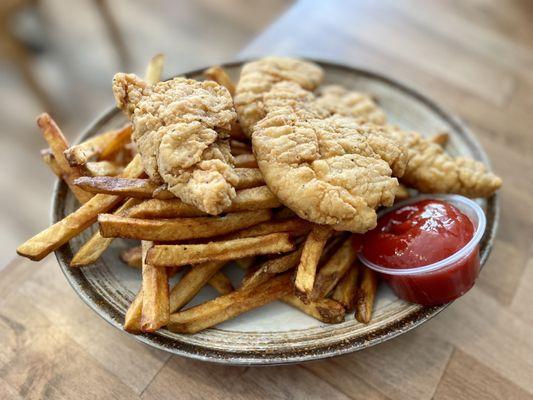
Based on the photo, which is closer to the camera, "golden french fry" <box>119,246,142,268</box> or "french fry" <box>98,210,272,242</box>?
"french fry" <box>98,210,272,242</box>

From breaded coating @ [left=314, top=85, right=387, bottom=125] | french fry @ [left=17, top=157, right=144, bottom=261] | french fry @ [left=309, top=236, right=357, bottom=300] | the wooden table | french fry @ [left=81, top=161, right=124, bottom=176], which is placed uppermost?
french fry @ [left=81, top=161, right=124, bottom=176]

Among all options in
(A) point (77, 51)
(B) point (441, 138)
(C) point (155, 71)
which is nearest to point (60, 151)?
(C) point (155, 71)

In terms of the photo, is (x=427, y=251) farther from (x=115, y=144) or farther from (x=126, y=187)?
(x=115, y=144)

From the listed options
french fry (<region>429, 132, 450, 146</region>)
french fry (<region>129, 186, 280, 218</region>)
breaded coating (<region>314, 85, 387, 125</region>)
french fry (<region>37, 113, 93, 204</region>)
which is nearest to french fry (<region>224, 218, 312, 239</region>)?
french fry (<region>129, 186, 280, 218</region>)

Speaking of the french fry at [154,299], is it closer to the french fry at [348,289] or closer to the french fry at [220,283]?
the french fry at [220,283]

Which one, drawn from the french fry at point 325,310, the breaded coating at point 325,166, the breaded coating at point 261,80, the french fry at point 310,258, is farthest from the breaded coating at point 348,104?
the french fry at point 325,310

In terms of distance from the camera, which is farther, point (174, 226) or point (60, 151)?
point (60, 151)

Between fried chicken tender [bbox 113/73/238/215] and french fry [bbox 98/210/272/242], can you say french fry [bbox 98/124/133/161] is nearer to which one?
fried chicken tender [bbox 113/73/238/215]

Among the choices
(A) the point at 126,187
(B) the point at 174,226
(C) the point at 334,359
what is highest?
(A) the point at 126,187
